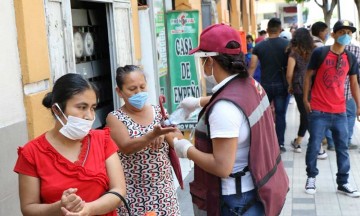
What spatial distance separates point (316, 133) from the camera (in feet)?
20.8

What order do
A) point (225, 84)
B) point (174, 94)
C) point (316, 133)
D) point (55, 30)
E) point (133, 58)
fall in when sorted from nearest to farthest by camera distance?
point (225, 84) → point (55, 30) → point (316, 133) → point (133, 58) → point (174, 94)

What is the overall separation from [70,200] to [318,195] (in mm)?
4534

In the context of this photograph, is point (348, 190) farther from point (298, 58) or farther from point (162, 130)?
point (162, 130)

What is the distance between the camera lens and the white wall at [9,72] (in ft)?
13.4

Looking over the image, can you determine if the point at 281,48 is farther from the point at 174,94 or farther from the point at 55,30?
the point at 55,30

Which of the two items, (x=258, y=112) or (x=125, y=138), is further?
(x=125, y=138)

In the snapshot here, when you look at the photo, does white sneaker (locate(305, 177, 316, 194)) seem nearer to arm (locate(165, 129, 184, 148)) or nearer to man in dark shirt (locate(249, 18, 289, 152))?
man in dark shirt (locate(249, 18, 289, 152))

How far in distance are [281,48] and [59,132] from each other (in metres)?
6.25

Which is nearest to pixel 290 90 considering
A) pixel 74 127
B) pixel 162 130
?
pixel 162 130

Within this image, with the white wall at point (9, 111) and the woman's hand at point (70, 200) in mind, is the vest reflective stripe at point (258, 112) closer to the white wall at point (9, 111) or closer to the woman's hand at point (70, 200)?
the woman's hand at point (70, 200)

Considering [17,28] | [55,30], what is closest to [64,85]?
[17,28]

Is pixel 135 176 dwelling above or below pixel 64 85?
below

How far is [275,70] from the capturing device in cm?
861

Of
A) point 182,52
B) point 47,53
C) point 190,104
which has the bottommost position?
point 190,104
